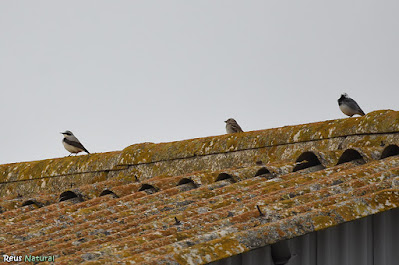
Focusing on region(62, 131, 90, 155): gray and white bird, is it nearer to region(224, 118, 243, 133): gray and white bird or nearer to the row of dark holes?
region(224, 118, 243, 133): gray and white bird

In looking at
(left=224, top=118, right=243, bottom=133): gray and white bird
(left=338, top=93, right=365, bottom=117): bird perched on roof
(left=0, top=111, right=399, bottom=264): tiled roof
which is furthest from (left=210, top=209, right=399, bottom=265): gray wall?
(left=224, top=118, right=243, bottom=133): gray and white bird

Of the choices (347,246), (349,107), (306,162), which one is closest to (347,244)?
(347,246)

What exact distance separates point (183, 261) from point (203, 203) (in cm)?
189

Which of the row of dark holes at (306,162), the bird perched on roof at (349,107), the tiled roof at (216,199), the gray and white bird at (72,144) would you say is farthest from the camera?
the gray and white bird at (72,144)

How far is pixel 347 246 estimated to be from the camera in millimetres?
4637

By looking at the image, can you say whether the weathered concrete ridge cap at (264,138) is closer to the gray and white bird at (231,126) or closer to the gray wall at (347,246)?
the gray wall at (347,246)

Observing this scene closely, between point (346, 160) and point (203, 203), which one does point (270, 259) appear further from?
point (346, 160)

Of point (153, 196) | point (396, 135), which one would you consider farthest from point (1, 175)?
point (396, 135)

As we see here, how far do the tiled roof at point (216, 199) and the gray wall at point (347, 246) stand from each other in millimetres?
198

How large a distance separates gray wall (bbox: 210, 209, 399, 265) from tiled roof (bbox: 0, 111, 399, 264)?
7.8 inches

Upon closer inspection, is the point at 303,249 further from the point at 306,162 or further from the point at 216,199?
the point at 306,162

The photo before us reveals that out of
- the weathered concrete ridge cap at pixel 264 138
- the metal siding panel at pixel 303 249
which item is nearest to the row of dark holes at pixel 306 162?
the weathered concrete ridge cap at pixel 264 138

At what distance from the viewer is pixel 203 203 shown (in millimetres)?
5543

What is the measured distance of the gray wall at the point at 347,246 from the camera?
4.38m
